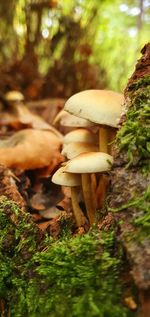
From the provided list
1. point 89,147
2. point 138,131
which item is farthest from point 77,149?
point 138,131

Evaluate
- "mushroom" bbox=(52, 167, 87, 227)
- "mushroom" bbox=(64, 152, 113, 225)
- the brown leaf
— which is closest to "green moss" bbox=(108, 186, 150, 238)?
"mushroom" bbox=(64, 152, 113, 225)

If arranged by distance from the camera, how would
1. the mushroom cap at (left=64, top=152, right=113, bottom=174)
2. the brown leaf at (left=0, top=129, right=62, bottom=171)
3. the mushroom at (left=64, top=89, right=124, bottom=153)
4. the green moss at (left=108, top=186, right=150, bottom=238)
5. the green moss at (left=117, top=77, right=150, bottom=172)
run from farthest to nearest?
1. the brown leaf at (left=0, top=129, right=62, bottom=171)
2. the mushroom at (left=64, top=89, right=124, bottom=153)
3. the mushroom cap at (left=64, top=152, right=113, bottom=174)
4. the green moss at (left=117, top=77, right=150, bottom=172)
5. the green moss at (left=108, top=186, right=150, bottom=238)

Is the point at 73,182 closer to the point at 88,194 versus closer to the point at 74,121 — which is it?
the point at 88,194

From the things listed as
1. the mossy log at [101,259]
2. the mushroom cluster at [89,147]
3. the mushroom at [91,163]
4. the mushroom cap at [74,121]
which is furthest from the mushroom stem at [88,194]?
the mossy log at [101,259]

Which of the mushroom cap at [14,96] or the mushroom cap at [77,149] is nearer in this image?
the mushroom cap at [77,149]

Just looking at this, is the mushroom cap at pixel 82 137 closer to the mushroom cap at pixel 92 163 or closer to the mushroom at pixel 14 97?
the mushroom cap at pixel 92 163

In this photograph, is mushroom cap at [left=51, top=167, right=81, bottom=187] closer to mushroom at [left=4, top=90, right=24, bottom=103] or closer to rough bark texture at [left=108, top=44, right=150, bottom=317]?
rough bark texture at [left=108, top=44, right=150, bottom=317]
